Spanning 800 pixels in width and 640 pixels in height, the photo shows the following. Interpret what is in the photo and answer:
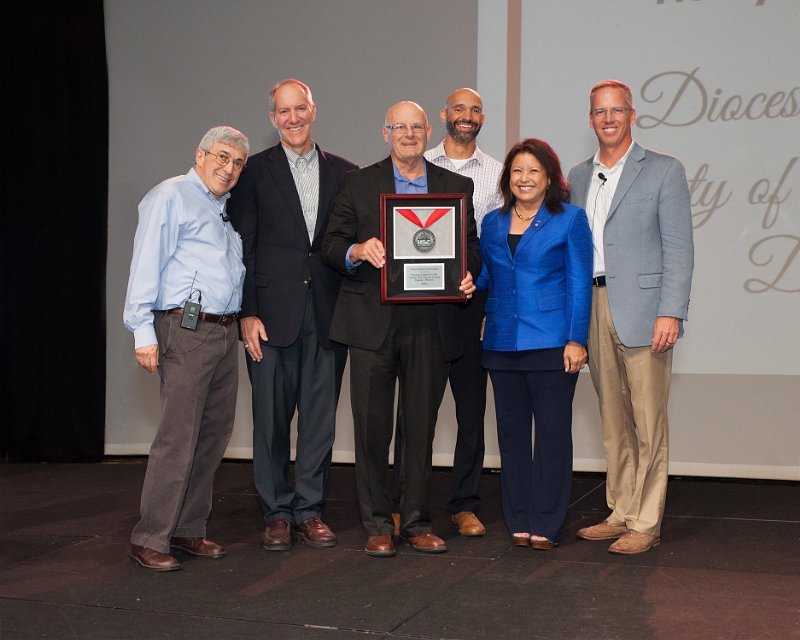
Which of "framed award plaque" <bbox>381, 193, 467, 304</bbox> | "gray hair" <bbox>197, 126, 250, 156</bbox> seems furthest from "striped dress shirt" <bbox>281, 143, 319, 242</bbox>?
"framed award plaque" <bbox>381, 193, 467, 304</bbox>

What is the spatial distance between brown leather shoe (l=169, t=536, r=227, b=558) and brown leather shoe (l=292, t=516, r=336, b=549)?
1.05 feet

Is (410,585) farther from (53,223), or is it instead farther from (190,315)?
(53,223)

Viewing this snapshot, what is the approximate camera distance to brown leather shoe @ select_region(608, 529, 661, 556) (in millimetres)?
3146

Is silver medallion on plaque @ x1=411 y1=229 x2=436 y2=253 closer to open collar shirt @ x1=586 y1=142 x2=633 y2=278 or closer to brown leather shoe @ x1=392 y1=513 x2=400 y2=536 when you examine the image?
open collar shirt @ x1=586 y1=142 x2=633 y2=278

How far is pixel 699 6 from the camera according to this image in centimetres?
475

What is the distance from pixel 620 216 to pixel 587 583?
53.2 inches

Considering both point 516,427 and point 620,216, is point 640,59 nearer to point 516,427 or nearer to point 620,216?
point 620,216

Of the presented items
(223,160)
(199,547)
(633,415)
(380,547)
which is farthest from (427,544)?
(223,160)

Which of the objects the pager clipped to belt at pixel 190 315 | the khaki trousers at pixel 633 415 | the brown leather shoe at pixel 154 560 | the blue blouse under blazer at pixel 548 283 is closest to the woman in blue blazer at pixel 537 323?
the blue blouse under blazer at pixel 548 283

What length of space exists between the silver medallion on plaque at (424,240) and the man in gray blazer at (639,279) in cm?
71

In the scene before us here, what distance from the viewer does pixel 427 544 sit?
3.14 meters

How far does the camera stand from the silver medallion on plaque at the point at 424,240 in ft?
9.85

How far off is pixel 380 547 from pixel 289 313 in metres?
0.94

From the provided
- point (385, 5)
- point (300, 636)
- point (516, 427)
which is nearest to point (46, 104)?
point (385, 5)
